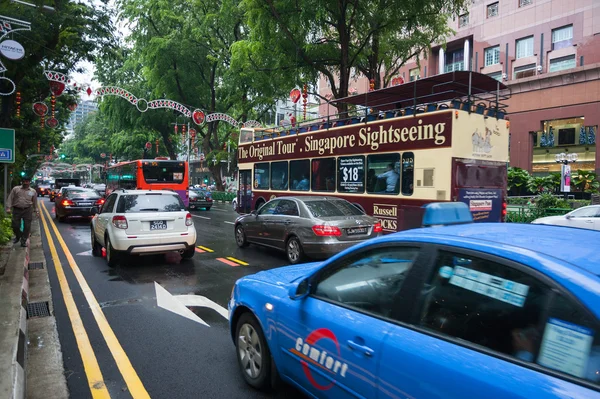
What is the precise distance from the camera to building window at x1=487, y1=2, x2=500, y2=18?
3591 cm

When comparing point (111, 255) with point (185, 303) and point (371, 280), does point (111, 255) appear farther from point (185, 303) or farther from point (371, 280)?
point (371, 280)

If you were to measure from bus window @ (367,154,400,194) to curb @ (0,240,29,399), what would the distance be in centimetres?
806

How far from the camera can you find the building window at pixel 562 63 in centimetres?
3109

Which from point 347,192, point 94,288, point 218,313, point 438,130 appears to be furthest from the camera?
point 347,192

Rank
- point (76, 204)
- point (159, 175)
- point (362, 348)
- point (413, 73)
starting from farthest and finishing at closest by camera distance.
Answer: point (413, 73)
point (159, 175)
point (76, 204)
point (362, 348)

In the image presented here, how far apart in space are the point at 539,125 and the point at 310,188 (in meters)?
26.6

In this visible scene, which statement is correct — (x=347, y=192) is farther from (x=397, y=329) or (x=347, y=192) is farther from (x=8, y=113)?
(x=8, y=113)

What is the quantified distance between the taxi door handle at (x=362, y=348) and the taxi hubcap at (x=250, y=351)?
47.3 inches

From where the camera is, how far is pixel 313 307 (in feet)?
9.81

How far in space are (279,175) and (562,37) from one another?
27.9m

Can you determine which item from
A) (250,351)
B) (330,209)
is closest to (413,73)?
(330,209)

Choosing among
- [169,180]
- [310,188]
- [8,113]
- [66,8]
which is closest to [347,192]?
[310,188]

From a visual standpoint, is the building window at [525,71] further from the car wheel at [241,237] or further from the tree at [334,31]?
the car wheel at [241,237]

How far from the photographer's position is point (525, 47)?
34.0m
